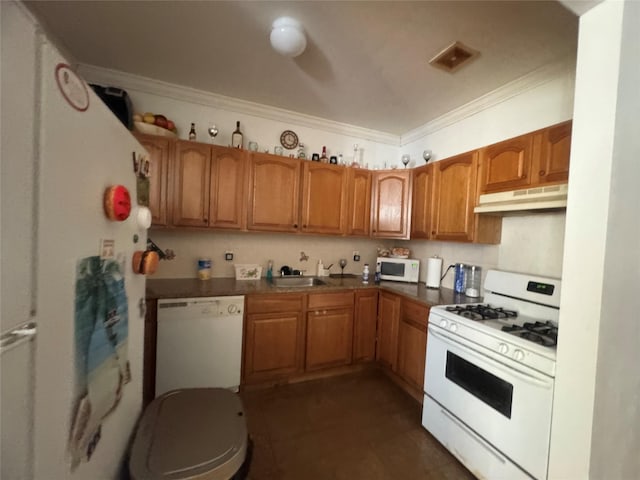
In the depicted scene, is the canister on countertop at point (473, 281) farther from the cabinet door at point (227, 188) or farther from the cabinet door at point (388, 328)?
the cabinet door at point (227, 188)

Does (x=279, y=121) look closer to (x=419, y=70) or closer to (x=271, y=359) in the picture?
(x=419, y=70)

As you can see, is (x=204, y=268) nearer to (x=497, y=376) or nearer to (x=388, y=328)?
(x=388, y=328)

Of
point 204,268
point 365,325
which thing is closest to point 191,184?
point 204,268

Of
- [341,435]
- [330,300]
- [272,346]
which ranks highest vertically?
[330,300]

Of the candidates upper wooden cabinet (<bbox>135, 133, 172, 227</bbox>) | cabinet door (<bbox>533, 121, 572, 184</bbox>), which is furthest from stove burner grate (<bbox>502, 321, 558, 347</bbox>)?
upper wooden cabinet (<bbox>135, 133, 172, 227</bbox>)

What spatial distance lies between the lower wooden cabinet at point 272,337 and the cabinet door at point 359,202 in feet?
3.33

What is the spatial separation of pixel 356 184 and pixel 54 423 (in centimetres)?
269

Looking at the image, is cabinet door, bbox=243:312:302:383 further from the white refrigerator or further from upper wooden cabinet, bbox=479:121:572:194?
upper wooden cabinet, bbox=479:121:572:194

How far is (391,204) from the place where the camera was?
9.34ft

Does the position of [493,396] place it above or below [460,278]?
below

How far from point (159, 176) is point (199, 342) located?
4.52 ft

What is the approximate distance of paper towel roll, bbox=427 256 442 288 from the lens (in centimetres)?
259

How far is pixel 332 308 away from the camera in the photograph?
246 centimetres

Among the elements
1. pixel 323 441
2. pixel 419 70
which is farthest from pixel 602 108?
pixel 323 441
